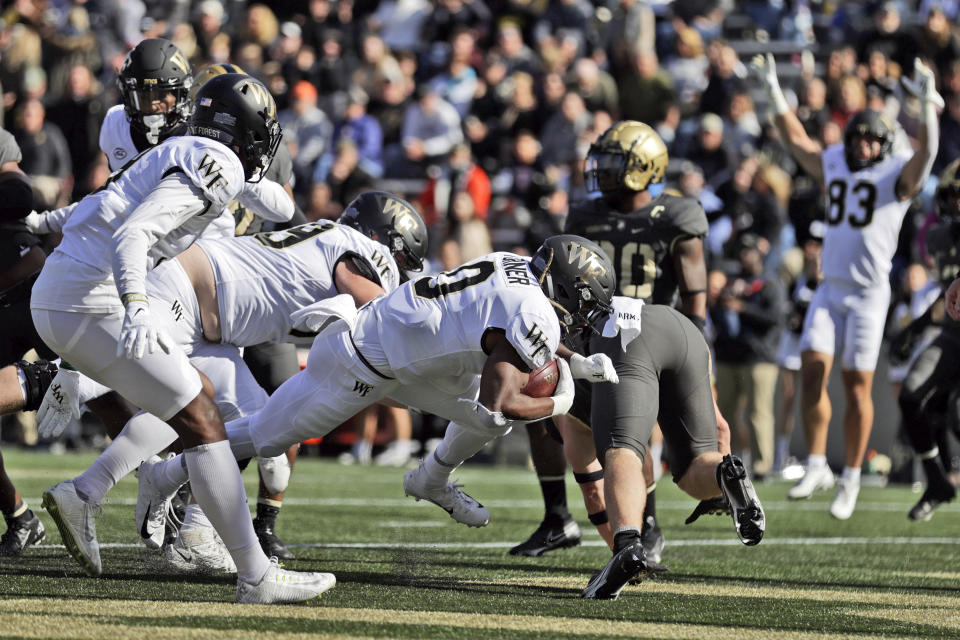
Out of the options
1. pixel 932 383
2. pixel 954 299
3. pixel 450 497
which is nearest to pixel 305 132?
pixel 932 383

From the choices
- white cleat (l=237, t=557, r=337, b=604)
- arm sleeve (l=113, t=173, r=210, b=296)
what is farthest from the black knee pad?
white cleat (l=237, t=557, r=337, b=604)

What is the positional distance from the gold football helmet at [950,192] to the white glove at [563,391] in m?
3.50

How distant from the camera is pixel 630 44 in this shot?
15.0 meters

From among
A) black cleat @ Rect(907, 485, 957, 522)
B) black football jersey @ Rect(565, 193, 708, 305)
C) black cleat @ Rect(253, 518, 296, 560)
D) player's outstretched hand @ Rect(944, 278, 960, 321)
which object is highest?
black football jersey @ Rect(565, 193, 708, 305)

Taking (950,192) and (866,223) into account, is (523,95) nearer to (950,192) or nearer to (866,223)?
(866,223)

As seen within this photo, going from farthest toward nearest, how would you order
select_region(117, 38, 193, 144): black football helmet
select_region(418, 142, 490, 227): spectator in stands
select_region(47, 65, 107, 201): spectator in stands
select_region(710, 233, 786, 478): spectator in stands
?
select_region(47, 65, 107, 201): spectator in stands
select_region(418, 142, 490, 227): spectator in stands
select_region(710, 233, 786, 478): spectator in stands
select_region(117, 38, 193, 144): black football helmet

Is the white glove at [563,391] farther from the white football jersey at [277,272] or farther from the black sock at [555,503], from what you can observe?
the black sock at [555,503]

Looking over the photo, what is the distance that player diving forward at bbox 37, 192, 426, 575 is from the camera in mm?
5348

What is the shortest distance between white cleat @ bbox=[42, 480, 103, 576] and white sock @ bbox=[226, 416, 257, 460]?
58 centimetres

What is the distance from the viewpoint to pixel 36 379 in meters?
5.91

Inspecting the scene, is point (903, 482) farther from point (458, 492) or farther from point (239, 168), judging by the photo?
point (239, 168)

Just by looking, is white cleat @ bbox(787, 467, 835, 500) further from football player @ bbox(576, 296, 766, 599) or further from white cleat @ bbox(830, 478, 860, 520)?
football player @ bbox(576, 296, 766, 599)

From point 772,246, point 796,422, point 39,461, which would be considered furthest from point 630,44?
point 39,461

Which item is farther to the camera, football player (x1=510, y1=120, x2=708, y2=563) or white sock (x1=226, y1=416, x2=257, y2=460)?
football player (x1=510, y1=120, x2=708, y2=563)
